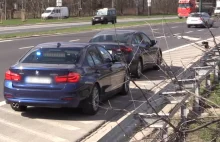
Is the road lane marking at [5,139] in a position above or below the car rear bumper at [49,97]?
below

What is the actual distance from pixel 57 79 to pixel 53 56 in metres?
0.73

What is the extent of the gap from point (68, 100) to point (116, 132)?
267 cm

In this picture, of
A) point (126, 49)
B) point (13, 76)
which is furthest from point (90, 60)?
point (126, 49)

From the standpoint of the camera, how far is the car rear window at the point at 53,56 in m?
8.09

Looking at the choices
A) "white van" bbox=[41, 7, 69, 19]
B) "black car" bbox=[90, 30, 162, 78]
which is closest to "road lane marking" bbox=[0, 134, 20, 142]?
"black car" bbox=[90, 30, 162, 78]

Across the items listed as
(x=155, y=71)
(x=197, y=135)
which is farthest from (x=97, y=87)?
(x=155, y=71)

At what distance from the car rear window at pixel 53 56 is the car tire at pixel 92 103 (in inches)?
25.3

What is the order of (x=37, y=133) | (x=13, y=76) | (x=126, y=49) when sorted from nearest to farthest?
1. (x=37, y=133)
2. (x=13, y=76)
3. (x=126, y=49)

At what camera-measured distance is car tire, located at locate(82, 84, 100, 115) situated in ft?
26.1

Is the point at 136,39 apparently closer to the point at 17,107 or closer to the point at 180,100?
the point at 17,107

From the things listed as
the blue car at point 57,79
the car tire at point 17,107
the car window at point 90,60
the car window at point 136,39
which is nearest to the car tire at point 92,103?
the blue car at point 57,79

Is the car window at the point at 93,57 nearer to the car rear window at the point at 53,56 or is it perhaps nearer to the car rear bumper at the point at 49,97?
the car rear window at the point at 53,56

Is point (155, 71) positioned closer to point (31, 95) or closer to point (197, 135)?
point (31, 95)

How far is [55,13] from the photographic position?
7762 cm
